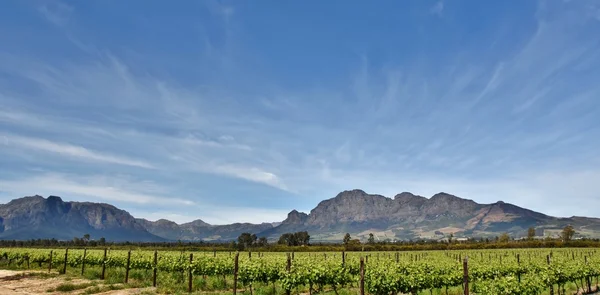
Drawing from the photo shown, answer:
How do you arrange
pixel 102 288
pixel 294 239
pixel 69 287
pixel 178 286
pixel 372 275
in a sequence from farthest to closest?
pixel 294 239 < pixel 69 287 < pixel 102 288 < pixel 178 286 < pixel 372 275

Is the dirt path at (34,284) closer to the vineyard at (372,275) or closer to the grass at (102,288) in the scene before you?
the grass at (102,288)

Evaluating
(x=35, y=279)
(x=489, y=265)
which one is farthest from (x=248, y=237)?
(x=489, y=265)

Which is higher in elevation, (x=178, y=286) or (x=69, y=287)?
(x=178, y=286)

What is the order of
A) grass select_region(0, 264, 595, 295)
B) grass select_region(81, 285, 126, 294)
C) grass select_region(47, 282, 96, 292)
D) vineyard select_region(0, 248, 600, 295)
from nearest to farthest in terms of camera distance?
vineyard select_region(0, 248, 600, 295) → grass select_region(0, 264, 595, 295) → grass select_region(81, 285, 126, 294) → grass select_region(47, 282, 96, 292)

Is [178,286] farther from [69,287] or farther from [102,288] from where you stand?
[69,287]

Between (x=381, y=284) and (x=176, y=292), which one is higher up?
(x=381, y=284)

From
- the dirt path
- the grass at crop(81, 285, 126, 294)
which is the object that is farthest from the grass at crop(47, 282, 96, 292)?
the grass at crop(81, 285, 126, 294)

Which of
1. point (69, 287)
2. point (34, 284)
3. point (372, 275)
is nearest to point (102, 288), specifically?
point (69, 287)

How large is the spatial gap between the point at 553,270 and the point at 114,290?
2586cm

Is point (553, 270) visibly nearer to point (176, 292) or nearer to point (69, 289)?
point (176, 292)

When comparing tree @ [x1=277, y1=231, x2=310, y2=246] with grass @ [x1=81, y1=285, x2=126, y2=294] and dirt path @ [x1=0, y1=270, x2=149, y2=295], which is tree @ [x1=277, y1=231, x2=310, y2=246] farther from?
grass @ [x1=81, y1=285, x2=126, y2=294]

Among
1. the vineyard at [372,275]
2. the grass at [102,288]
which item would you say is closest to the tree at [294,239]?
the vineyard at [372,275]

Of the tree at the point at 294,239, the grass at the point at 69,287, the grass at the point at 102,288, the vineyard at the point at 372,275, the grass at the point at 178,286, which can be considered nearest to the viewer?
the vineyard at the point at 372,275

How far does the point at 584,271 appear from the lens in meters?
24.6
